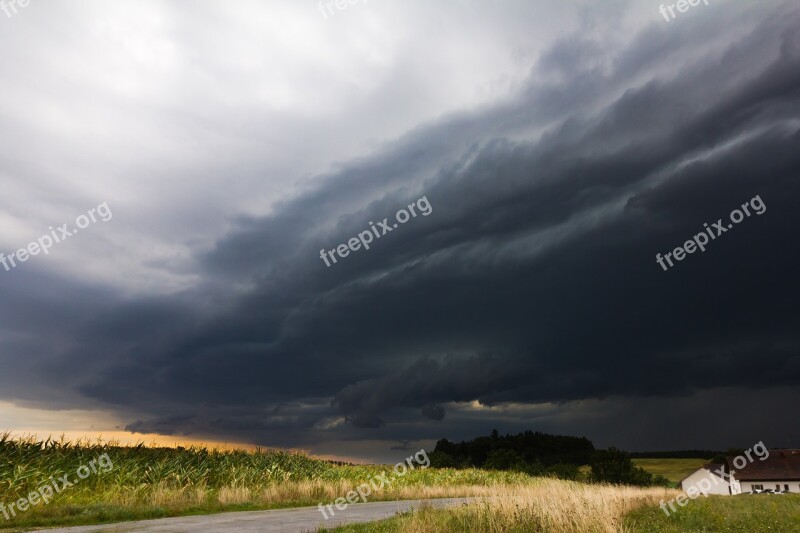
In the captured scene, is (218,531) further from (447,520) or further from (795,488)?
(795,488)

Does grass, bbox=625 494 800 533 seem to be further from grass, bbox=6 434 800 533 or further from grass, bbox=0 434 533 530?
grass, bbox=0 434 533 530

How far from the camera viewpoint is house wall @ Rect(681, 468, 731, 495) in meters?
99.9

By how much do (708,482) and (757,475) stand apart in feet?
28.1

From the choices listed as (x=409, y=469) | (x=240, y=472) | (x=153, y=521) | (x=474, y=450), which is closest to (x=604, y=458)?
(x=474, y=450)

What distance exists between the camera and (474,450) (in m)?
108

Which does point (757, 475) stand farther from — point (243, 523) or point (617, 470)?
point (243, 523)

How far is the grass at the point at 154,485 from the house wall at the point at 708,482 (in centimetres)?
8303

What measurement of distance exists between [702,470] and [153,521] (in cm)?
11393

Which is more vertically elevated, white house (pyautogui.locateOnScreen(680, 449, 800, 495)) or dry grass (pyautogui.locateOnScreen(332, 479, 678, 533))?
dry grass (pyautogui.locateOnScreen(332, 479, 678, 533))

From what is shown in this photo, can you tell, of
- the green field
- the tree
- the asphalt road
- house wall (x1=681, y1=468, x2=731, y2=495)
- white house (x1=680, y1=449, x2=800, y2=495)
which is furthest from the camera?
house wall (x1=681, y1=468, x2=731, y2=495)

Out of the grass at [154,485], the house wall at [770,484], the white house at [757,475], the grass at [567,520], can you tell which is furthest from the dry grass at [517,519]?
the house wall at [770,484]

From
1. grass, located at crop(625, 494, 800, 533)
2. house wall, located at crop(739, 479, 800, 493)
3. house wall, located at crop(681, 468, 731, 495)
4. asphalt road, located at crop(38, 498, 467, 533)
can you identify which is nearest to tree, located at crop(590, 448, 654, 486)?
house wall, located at crop(681, 468, 731, 495)

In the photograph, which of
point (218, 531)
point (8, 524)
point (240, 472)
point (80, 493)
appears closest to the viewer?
point (218, 531)

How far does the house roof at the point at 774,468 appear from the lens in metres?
92.2
